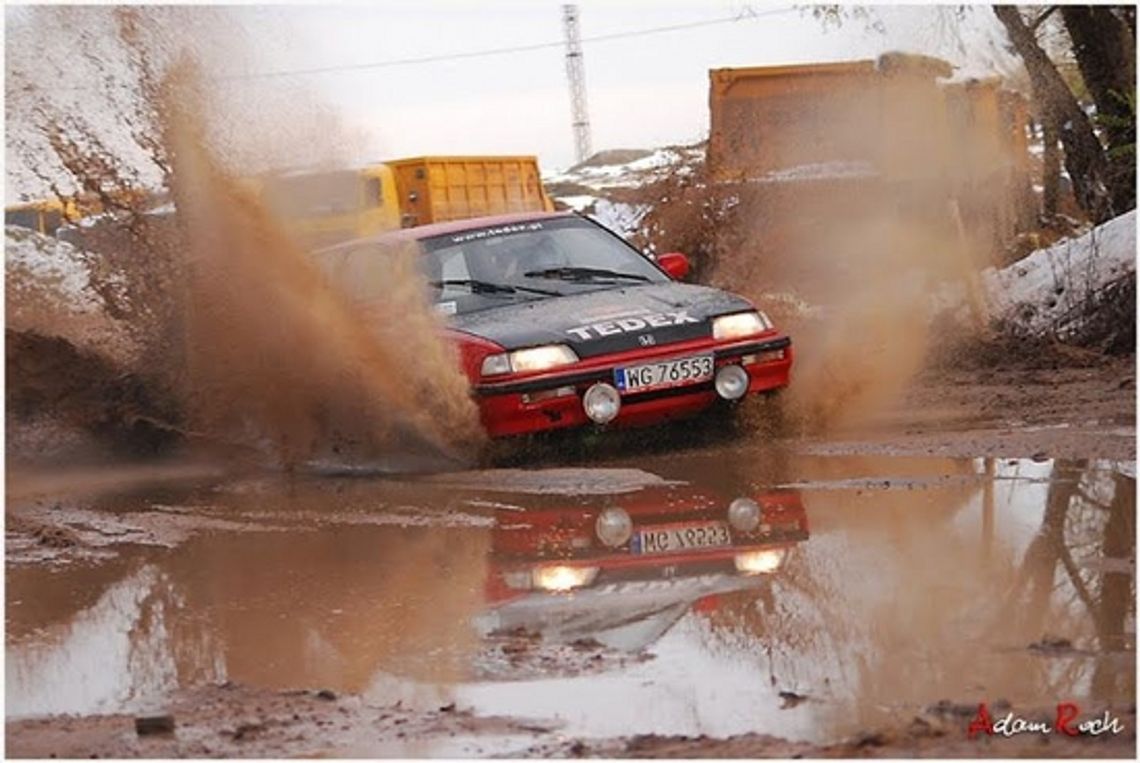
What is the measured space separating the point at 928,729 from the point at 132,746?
1.90m

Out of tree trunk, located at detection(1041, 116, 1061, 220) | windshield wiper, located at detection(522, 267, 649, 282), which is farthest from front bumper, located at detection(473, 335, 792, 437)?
tree trunk, located at detection(1041, 116, 1061, 220)

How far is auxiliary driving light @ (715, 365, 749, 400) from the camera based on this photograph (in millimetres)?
9453

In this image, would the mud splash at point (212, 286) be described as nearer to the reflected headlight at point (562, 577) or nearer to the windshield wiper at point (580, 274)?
the windshield wiper at point (580, 274)

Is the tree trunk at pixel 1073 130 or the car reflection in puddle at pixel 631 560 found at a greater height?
the tree trunk at pixel 1073 130

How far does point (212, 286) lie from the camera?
10664mm

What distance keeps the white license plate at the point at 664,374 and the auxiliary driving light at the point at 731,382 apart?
70 mm

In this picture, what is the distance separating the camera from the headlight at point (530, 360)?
9.20 metres

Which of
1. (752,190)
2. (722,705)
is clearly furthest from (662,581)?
(752,190)

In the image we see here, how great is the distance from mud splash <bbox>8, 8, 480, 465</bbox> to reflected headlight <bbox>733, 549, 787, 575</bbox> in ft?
9.66

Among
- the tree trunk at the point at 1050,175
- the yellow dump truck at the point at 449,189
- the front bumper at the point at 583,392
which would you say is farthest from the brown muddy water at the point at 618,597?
the tree trunk at the point at 1050,175

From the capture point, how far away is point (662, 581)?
6223 millimetres

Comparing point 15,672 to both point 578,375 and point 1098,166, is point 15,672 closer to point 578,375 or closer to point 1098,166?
point 578,375

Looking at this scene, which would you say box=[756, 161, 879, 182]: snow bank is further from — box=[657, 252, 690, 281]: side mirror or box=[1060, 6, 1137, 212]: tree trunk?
box=[657, 252, 690, 281]: side mirror

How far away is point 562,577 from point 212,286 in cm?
479
